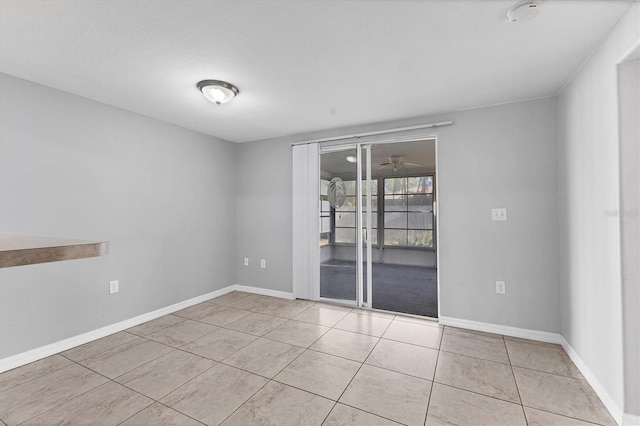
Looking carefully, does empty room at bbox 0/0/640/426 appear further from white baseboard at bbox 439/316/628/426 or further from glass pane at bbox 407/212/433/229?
glass pane at bbox 407/212/433/229

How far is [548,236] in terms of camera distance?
281 cm

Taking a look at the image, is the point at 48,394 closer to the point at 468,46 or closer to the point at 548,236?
the point at 468,46

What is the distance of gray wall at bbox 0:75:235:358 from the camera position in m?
2.41

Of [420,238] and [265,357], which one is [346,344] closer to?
[265,357]

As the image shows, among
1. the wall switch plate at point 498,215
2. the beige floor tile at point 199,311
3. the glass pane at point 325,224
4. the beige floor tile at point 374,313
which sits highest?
the wall switch plate at point 498,215

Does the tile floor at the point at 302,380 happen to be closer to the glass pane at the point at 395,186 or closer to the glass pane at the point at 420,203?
the glass pane at the point at 420,203

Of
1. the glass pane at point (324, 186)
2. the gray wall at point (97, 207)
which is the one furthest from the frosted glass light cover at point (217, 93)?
the glass pane at point (324, 186)

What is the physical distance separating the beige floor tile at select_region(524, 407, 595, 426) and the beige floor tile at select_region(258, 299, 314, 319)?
2.37m

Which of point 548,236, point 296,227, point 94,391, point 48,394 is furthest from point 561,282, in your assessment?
point 48,394

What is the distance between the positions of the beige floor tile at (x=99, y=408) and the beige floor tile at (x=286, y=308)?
1.74 meters

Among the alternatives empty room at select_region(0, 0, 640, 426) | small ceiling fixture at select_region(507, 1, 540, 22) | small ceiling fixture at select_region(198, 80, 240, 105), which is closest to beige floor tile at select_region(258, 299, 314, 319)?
empty room at select_region(0, 0, 640, 426)

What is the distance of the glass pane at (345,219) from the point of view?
154 inches

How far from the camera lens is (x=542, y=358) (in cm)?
248

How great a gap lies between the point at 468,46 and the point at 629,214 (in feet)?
4.76
